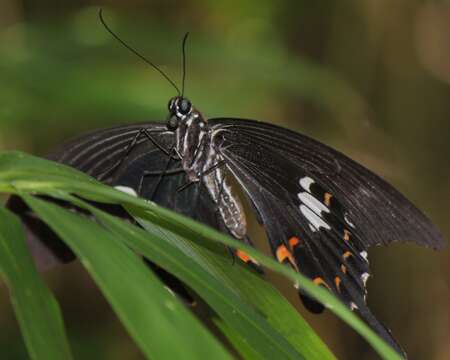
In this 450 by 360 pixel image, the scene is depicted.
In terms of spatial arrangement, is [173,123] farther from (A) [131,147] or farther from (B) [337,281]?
(B) [337,281]

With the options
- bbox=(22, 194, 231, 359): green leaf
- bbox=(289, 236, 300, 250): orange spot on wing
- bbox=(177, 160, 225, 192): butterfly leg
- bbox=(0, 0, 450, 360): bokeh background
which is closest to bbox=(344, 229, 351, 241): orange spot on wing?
bbox=(289, 236, 300, 250): orange spot on wing

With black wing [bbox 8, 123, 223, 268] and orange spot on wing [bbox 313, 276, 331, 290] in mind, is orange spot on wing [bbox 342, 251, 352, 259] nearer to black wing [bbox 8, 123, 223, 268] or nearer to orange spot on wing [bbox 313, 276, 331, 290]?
orange spot on wing [bbox 313, 276, 331, 290]

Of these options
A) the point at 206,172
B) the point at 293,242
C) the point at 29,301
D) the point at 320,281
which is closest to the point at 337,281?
the point at 320,281

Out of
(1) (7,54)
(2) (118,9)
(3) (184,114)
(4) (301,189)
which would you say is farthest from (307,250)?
(2) (118,9)

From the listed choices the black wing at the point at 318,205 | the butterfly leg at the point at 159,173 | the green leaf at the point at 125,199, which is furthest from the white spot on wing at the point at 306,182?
the green leaf at the point at 125,199

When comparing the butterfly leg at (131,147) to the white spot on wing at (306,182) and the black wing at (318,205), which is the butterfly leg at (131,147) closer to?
the black wing at (318,205)
